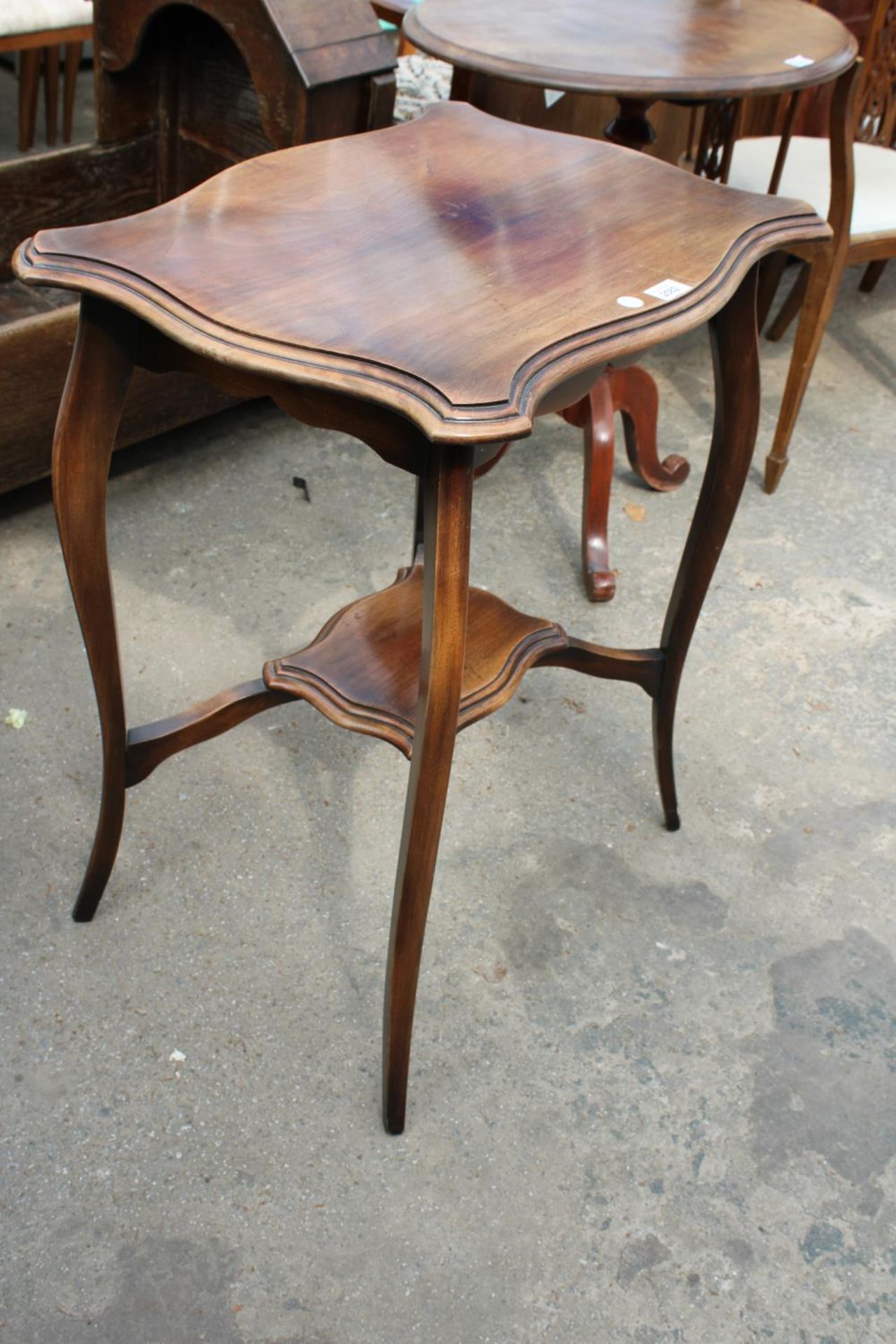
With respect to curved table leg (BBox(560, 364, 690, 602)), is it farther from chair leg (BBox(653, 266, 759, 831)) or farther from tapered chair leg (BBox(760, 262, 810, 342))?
tapered chair leg (BBox(760, 262, 810, 342))

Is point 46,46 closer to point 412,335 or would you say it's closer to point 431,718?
point 412,335

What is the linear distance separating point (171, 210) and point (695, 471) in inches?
64.6

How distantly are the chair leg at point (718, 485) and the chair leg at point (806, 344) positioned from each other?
3.36 feet

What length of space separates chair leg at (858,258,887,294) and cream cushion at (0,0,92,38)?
2.18m

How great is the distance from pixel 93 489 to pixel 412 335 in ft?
1.31

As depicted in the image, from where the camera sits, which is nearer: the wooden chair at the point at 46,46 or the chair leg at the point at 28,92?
the wooden chair at the point at 46,46

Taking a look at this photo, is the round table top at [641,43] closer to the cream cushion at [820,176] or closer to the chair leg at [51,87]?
the cream cushion at [820,176]

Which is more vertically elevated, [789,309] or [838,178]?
[838,178]

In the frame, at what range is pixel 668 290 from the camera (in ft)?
3.84

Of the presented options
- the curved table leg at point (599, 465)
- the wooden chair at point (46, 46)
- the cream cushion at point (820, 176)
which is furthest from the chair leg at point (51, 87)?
the curved table leg at point (599, 465)

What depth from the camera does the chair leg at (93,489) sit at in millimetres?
1199

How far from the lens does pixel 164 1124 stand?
1.39 meters

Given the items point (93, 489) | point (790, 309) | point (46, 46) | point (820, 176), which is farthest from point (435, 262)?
point (46, 46)

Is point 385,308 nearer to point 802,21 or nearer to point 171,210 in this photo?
point 171,210
